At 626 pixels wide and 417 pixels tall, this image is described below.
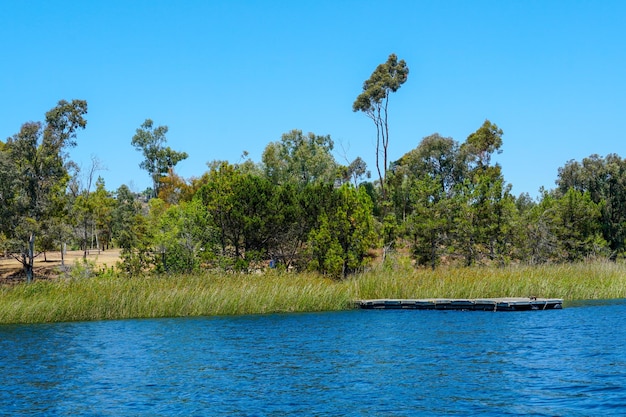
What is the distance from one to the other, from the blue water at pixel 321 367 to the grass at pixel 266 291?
178cm

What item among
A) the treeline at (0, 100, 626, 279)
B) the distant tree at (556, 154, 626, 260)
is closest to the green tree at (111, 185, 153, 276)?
the treeline at (0, 100, 626, 279)

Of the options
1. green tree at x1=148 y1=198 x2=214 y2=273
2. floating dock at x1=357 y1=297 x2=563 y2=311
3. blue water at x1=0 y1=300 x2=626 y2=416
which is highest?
green tree at x1=148 y1=198 x2=214 y2=273

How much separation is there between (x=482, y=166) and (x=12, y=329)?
7551 cm

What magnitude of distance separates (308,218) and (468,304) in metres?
18.1

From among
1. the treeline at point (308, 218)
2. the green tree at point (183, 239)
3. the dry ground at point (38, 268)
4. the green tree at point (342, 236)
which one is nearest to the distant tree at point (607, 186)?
the treeline at point (308, 218)

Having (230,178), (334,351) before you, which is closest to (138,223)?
(230,178)

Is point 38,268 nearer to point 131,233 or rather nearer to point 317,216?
point 131,233

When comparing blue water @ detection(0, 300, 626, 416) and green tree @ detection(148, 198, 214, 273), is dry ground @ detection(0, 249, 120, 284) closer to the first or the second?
green tree @ detection(148, 198, 214, 273)

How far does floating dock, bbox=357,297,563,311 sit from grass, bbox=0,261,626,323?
170cm

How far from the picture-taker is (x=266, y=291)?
43375 mm

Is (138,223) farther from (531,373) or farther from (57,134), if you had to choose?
(531,373)

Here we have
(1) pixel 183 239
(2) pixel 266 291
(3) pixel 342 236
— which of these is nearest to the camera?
(2) pixel 266 291

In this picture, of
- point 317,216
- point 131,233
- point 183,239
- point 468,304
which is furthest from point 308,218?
point 131,233

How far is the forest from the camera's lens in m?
55.9
